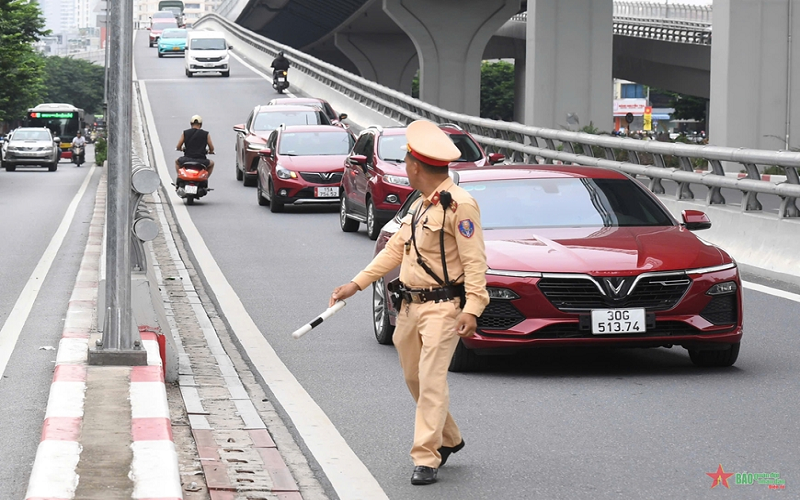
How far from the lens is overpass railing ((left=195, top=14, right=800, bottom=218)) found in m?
14.7

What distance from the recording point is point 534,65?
3875cm

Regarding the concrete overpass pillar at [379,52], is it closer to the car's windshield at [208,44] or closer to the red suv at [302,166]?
the car's windshield at [208,44]

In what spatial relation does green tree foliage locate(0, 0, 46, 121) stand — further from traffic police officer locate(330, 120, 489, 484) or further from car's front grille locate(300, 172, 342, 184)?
traffic police officer locate(330, 120, 489, 484)

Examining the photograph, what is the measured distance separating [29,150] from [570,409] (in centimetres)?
4539

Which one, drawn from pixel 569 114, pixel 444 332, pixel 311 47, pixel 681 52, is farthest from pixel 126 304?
pixel 311 47

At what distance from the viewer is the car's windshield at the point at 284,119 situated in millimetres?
29520

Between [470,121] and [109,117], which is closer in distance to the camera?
[109,117]

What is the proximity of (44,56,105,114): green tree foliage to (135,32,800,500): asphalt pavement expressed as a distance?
160599 mm

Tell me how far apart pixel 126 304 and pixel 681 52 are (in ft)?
231

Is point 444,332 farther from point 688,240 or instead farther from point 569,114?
point 569,114

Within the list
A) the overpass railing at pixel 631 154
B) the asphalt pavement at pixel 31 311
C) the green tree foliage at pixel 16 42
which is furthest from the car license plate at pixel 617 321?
the green tree foliage at pixel 16 42

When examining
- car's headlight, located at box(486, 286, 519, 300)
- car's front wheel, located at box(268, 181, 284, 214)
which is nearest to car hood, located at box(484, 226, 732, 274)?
car's headlight, located at box(486, 286, 519, 300)

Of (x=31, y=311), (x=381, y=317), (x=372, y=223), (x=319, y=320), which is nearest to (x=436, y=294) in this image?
(x=319, y=320)

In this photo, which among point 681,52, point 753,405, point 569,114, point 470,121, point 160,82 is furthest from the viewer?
point 681,52
